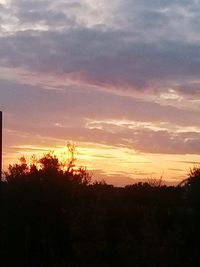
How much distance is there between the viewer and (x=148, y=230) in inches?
1070

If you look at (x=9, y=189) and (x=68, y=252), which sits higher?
(x=9, y=189)

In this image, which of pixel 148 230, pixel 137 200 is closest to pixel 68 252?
pixel 148 230

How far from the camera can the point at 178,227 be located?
87.2 ft

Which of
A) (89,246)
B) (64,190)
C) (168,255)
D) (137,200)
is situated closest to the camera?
(168,255)

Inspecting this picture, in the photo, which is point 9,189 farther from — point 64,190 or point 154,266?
point 154,266

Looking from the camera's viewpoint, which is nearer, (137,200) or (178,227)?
(178,227)

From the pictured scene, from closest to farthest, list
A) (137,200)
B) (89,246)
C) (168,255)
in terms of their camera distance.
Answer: (168,255)
(89,246)
(137,200)

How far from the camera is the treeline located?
26.4m

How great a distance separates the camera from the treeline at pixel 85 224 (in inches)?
1038

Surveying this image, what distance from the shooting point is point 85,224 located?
28266mm

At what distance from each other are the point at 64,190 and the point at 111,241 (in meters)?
2.91

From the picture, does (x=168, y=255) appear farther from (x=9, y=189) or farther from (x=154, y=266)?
(x=9, y=189)

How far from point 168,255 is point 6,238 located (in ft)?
20.7

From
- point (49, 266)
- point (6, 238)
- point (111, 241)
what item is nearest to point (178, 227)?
point (111, 241)
